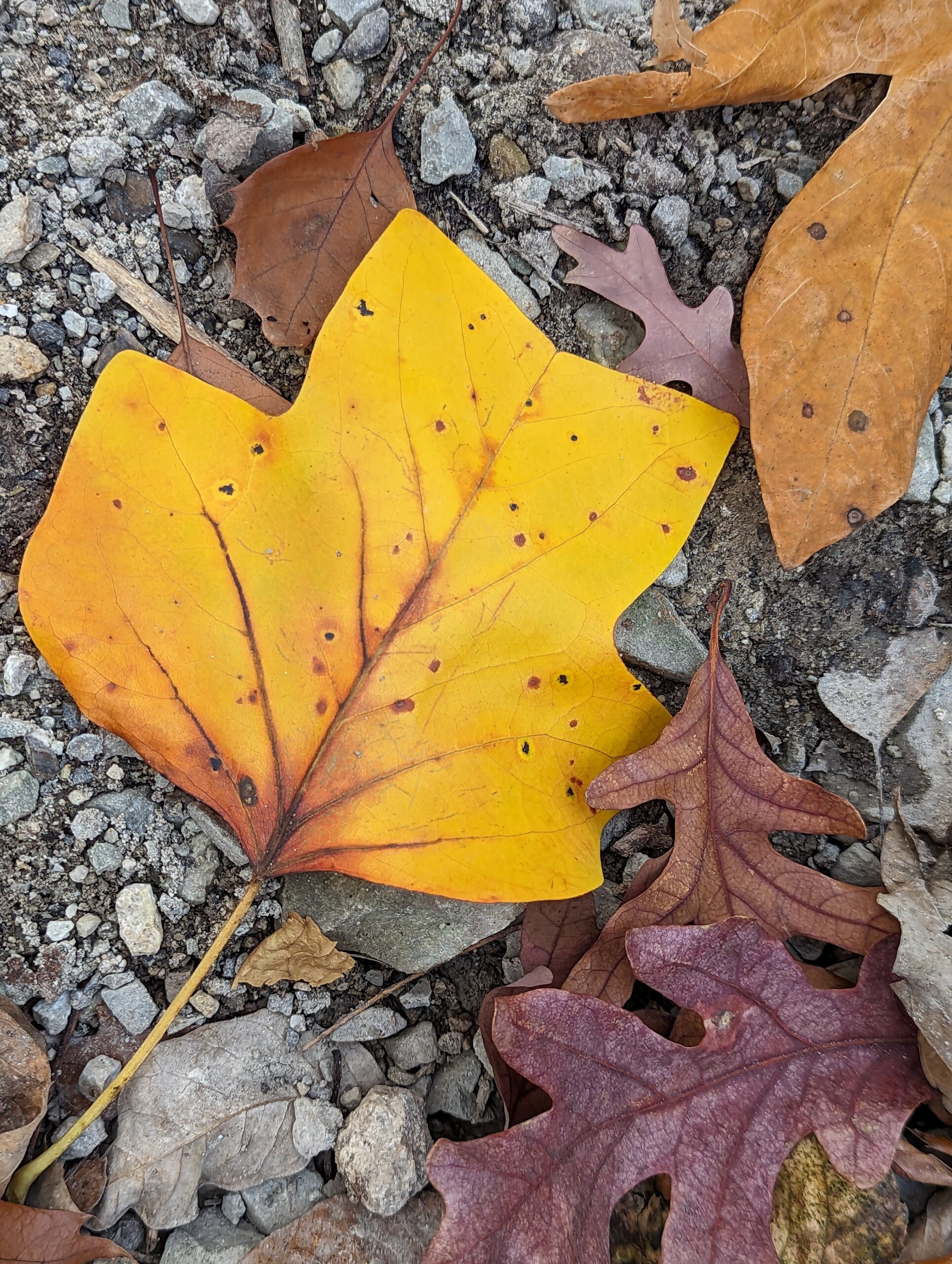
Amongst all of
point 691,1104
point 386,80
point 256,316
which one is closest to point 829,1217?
point 691,1104

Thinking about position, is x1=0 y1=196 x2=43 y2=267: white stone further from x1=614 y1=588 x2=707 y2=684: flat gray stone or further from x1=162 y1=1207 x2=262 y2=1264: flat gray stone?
x1=162 y1=1207 x2=262 y2=1264: flat gray stone

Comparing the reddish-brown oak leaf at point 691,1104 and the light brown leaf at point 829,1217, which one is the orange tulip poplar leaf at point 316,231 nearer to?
the reddish-brown oak leaf at point 691,1104

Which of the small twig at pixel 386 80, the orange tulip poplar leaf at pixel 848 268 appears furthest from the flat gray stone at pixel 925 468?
the small twig at pixel 386 80

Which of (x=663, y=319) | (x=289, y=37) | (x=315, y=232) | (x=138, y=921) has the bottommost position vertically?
(x=138, y=921)

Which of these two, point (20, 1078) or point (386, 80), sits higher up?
point (386, 80)

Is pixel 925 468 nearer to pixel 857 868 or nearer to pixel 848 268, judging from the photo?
pixel 848 268

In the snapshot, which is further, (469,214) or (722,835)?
(469,214)
